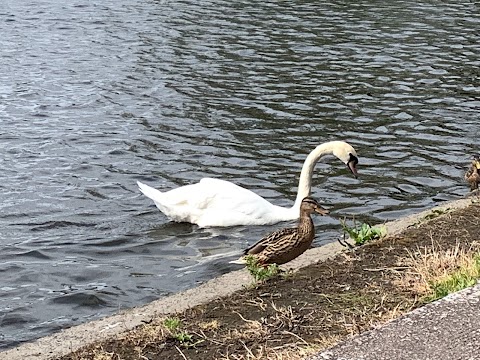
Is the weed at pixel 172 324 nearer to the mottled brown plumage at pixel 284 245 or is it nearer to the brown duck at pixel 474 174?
the mottled brown plumage at pixel 284 245

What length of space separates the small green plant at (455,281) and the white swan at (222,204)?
4786mm

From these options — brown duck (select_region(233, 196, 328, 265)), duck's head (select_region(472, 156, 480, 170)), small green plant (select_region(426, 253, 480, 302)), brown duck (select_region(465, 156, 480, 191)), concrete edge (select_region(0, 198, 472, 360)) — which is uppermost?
small green plant (select_region(426, 253, 480, 302))

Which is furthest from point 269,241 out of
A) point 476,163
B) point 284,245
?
point 476,163

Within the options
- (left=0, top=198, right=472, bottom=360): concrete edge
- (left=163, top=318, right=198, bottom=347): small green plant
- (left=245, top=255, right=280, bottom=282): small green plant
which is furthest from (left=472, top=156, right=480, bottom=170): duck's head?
(left=163, top=318, right=198, bottom=347): small green plant

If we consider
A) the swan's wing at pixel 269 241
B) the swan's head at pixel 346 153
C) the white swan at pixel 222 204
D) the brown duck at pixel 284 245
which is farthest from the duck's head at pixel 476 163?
the swan's wing at pixel 269 241

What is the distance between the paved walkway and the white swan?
585cm

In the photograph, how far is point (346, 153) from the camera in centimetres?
1023

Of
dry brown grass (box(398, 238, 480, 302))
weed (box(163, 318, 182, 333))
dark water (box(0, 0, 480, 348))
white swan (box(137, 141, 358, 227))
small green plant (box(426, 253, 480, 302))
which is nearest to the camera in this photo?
small green plant (box(426, 253, 480, 302))

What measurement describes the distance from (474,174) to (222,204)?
9.58ft

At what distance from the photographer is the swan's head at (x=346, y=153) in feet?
33.4

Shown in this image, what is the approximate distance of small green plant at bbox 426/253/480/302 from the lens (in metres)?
4.50

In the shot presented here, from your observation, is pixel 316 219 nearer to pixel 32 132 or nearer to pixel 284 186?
pixel 284 186

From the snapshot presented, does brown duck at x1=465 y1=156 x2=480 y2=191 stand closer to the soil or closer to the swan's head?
the swan's head

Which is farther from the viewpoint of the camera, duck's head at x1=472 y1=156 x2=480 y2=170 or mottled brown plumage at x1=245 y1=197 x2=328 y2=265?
duck's head at x1=472 y1=156 x2=480 y2=170
